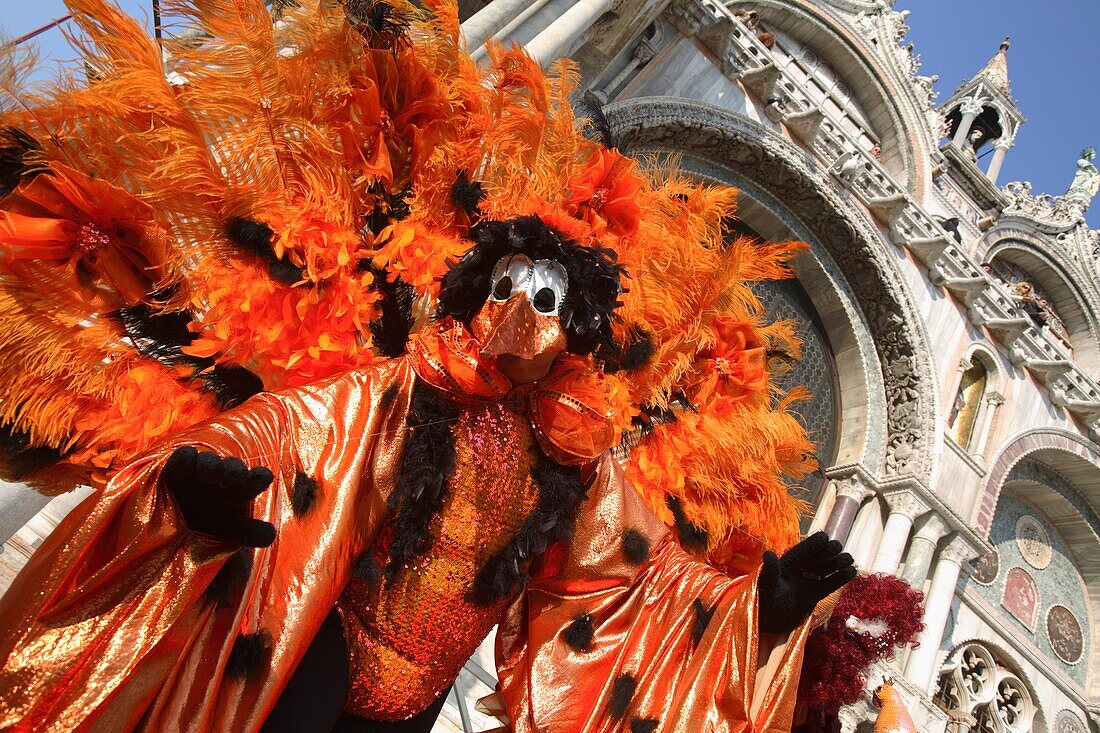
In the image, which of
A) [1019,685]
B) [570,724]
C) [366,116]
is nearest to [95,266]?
[366,116]

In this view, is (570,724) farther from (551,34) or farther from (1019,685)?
(1019,685)

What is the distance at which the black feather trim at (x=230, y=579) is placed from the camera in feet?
4.58

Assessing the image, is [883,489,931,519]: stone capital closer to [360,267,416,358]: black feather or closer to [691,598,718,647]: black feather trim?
[691,598,718,647]: black feather trim

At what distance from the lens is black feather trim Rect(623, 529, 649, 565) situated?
78.7 inches

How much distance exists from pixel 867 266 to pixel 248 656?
6.96m

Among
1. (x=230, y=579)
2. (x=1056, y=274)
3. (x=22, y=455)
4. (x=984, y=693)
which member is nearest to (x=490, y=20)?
(x=22, y=455)

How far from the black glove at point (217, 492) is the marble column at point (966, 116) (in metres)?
16.2

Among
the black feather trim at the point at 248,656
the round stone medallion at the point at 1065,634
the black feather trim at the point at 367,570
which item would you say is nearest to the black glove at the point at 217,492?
the black feather trim at the point at 248,656

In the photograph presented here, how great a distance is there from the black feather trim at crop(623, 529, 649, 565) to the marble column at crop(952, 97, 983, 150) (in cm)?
1531

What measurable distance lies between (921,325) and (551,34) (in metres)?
4.75

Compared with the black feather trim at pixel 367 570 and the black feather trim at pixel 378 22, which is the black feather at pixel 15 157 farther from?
the black feather trim at pixel 367 570

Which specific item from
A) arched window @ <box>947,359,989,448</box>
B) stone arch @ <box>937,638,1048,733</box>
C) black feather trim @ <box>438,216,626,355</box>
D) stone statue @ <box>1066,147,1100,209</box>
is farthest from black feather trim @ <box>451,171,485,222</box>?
stone statue @ <box>1066,147,1100,209</box>

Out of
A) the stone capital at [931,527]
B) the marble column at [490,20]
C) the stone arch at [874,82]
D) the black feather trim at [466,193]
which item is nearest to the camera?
the black feather trim at [466,193]

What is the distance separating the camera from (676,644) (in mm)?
1954
